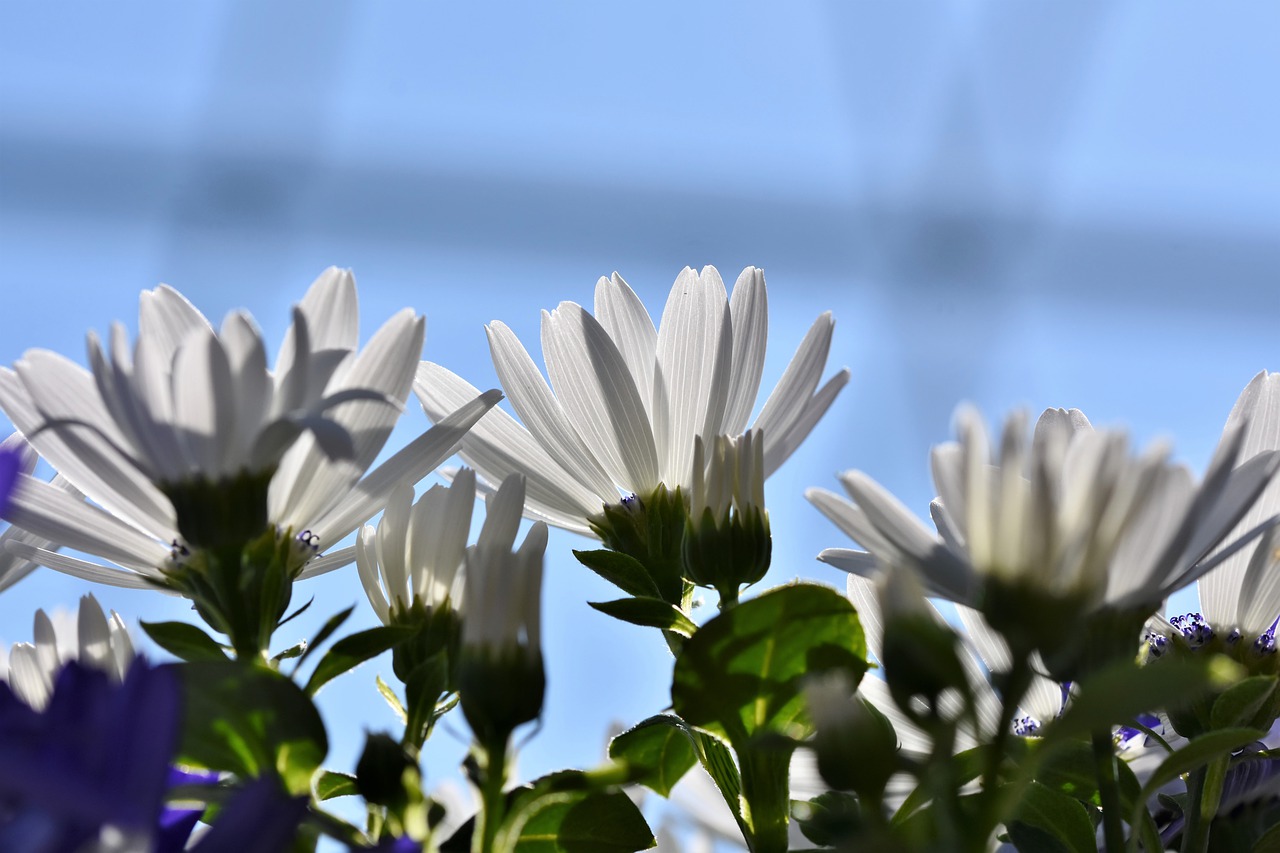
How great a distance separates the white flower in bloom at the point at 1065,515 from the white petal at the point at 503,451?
0.11 m

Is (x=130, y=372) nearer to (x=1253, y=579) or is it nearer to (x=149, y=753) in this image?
(x=149, y=753)

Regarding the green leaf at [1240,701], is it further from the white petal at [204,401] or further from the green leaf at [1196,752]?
the white petal at [204,401]

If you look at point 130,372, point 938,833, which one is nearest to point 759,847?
point 938,833

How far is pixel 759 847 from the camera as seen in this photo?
0.25 metres

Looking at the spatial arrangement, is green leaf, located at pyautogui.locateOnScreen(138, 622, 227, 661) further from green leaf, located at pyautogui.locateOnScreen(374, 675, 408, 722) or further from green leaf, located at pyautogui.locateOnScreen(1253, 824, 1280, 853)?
green leaf, located at pyautogui.locateOnScreen(1253, 824, 1280, 853)

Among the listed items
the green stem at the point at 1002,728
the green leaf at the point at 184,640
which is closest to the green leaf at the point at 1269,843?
the green stem at the point at 1002,728

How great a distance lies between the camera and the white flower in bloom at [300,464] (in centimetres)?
25

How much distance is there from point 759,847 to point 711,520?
0.07 meters

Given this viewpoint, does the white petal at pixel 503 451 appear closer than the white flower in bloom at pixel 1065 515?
No

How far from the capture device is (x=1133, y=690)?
0.18 meters

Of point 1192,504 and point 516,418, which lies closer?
point 1192,504

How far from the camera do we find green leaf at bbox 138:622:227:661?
240 millimetres

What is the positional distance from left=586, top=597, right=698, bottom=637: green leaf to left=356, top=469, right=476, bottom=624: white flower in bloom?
0.03 metres

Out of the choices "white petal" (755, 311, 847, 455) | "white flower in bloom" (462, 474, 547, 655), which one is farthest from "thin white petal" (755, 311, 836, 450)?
"white flower in bloom" (462, 474, 547, 655)
